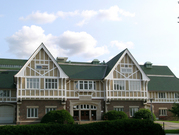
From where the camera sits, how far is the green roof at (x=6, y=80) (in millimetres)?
34334

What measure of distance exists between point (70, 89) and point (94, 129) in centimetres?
1740

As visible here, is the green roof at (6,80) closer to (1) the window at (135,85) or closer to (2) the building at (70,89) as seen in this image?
(2) the building at (70,89)

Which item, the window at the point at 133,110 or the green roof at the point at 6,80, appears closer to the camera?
the green roof at the point at 6,80

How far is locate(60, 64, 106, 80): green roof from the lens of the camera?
34969mm

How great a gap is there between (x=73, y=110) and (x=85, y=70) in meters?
6.49

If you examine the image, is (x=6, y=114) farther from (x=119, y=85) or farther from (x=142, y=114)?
(x=142, y=114)

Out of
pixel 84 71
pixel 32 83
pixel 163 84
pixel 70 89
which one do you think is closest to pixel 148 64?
pixel 163 84

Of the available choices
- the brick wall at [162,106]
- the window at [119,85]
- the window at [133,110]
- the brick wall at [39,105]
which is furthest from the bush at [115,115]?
the brick wall at [162,106]

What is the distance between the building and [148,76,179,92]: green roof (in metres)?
5.97

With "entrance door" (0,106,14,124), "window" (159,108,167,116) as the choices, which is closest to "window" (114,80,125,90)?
"window" (159,108,167,116)

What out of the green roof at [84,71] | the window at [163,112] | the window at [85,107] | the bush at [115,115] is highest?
the green roof at [84,71]

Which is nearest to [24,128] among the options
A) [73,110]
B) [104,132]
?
[104,132]

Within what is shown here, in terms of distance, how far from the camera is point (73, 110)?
34.2m

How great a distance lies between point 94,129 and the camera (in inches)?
671
